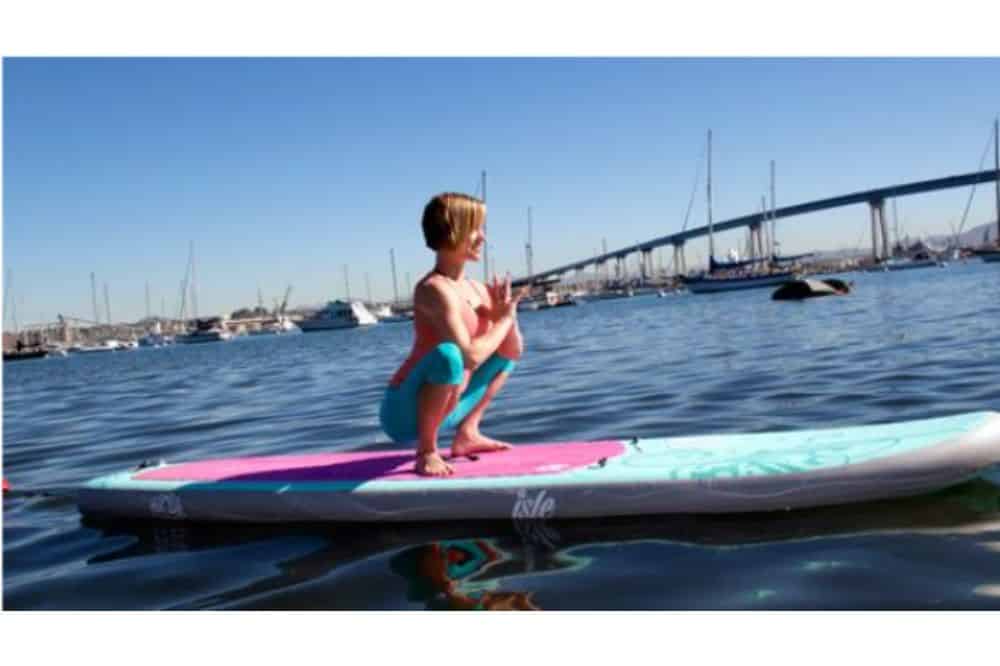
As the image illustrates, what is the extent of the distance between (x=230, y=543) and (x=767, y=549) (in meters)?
2.49

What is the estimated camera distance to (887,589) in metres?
2.78

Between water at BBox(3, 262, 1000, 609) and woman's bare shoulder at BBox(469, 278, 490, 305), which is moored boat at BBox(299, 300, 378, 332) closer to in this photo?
water at BBox(3, 262, 1000, 609)

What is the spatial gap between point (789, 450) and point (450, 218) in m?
1.98

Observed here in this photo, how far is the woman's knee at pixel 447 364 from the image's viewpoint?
392cm

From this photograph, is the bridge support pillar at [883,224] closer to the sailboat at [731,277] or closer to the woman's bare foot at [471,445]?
the sailboat at [731,277]

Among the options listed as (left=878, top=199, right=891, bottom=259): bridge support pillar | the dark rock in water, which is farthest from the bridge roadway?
the dark rock in water

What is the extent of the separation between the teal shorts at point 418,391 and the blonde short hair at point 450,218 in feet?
1.88

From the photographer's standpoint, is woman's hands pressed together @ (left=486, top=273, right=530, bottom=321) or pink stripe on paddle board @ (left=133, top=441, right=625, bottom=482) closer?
pink stripe on paddle board @ (left=133, top=441, right=625, bottom=482)

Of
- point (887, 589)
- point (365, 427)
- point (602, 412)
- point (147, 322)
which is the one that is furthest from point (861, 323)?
point (147, 322)

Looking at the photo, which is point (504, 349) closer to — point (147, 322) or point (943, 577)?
point (943, 577)

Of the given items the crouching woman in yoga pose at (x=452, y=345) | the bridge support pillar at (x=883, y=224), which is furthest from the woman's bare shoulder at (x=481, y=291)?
the bridge support pillar at (x=883, y=224)

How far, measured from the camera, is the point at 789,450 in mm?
3943

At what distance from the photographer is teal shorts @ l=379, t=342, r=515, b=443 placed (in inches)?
157

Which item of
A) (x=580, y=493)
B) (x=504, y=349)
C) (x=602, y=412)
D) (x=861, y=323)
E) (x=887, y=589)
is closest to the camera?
(x=887, y=589)
